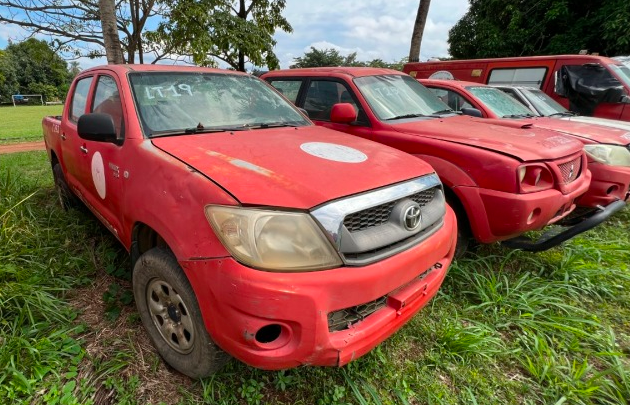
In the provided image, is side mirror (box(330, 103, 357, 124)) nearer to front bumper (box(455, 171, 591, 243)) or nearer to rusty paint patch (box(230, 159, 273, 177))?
front bumper (box(455, 171, 591, 243))

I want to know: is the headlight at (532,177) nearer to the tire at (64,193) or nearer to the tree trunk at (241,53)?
the tire at (64,193)

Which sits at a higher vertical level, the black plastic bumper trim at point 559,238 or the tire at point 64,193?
the tire at point 64,193

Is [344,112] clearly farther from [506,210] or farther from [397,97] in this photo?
[506,210]

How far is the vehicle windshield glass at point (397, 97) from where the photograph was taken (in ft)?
12.2

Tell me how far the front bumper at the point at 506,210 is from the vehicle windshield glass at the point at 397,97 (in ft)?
4.23

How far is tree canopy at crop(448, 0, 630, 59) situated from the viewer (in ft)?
35.5

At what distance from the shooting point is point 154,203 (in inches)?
70.7

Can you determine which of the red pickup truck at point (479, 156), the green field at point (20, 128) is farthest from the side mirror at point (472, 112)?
the green field at point (20, 128)

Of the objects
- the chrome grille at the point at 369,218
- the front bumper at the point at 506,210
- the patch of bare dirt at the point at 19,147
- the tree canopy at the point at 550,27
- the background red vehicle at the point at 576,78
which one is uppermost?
the tree canopy at the point at 550,27

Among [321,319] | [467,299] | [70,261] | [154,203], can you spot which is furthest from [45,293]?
[467,299]

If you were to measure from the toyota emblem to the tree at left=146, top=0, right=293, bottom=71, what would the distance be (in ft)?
25.3

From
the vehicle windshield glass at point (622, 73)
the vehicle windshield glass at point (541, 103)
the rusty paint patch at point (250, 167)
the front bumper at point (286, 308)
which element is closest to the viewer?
the front bumper at point (286, 308)

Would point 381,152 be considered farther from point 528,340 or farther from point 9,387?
point 9,387

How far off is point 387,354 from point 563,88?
22.9 ft
